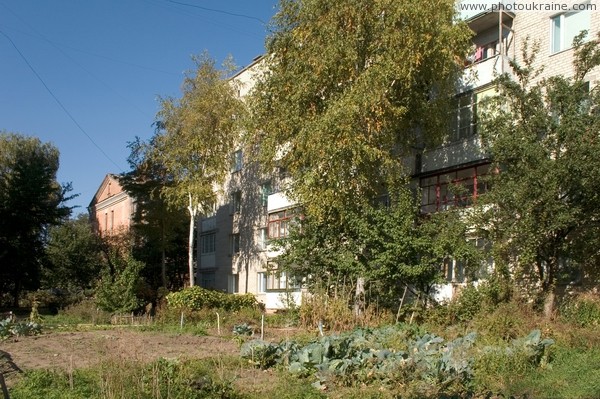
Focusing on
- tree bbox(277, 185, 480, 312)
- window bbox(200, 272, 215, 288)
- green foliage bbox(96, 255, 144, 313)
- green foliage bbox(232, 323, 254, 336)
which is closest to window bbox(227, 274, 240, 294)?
window bbox(200, 272, 215, 288)

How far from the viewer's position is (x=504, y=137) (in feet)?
57.6

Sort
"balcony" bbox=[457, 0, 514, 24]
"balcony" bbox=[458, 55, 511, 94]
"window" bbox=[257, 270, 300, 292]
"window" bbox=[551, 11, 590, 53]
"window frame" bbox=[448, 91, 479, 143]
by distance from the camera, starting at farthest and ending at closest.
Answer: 1. "window" bbox=[257, 270, 300, 292]
2. "window frame" bbox=[448, 91, 479, 143]
3. "balcony" bbox=[457, 0, 514, 24]
4. "balcony" bbox=[458, 55, 511, 94]
5. "window" bbox=[551, 11, 590, 53]

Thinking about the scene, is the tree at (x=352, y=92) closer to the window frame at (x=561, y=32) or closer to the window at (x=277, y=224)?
the window frame at (x=561, y=32)

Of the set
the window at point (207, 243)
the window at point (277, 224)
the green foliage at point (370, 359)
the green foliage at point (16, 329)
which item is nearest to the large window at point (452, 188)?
the green foliage at point (370, 359)

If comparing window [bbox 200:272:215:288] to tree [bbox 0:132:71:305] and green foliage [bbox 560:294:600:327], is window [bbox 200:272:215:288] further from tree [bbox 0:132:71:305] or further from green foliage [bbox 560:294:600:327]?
green foliage [bbox 560:294:600:327]

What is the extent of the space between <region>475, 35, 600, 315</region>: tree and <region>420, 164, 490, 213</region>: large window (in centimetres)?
222

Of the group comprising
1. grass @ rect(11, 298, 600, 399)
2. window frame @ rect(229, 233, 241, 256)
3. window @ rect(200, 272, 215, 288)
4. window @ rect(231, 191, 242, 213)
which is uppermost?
window @ rect(231, 191, 242, 213)

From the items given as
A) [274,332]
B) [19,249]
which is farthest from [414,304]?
[19,249]

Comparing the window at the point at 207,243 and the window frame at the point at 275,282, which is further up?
the window at the point at 207,243

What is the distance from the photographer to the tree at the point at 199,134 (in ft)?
108

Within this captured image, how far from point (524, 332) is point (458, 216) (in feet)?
22.5

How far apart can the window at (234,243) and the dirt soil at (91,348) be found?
2544cm

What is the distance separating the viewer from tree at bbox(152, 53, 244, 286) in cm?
3291

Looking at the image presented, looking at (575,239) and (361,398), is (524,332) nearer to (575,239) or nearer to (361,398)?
(575,239)
